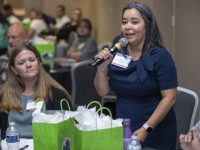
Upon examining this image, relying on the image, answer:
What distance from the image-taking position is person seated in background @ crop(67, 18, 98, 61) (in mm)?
7871

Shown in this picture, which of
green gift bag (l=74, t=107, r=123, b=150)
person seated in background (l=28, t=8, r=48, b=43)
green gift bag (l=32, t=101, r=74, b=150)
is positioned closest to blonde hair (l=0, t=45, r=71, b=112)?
green gift bag (l=32, t=101, r=74, b=150)

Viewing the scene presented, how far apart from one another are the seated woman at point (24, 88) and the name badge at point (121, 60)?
1.99 ft

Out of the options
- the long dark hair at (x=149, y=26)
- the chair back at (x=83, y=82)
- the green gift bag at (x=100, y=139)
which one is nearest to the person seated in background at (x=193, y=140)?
the green gift bag at (x=100, y=139)

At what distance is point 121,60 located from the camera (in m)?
2.97

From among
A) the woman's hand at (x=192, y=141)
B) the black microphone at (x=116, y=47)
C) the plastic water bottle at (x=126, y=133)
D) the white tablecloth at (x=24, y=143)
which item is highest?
the black microphone at (x=116, y=47)

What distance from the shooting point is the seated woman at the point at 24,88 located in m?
3.29

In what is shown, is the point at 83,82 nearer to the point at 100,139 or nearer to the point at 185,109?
the point at 185,109

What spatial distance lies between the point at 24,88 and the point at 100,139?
126 cm

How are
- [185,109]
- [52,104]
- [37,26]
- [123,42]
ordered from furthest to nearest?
[37,26] → [52,104] → [185,109] → [123,42]

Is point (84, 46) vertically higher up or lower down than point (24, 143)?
higher up

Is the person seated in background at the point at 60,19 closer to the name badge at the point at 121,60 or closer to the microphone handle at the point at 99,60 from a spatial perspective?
the name badge at the point at 121,60

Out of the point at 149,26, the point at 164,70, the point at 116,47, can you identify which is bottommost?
the point at 164,70

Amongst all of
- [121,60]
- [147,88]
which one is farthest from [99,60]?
[147,88]

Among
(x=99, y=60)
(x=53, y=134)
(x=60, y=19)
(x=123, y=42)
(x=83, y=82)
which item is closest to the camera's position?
(x=53, y=134)
